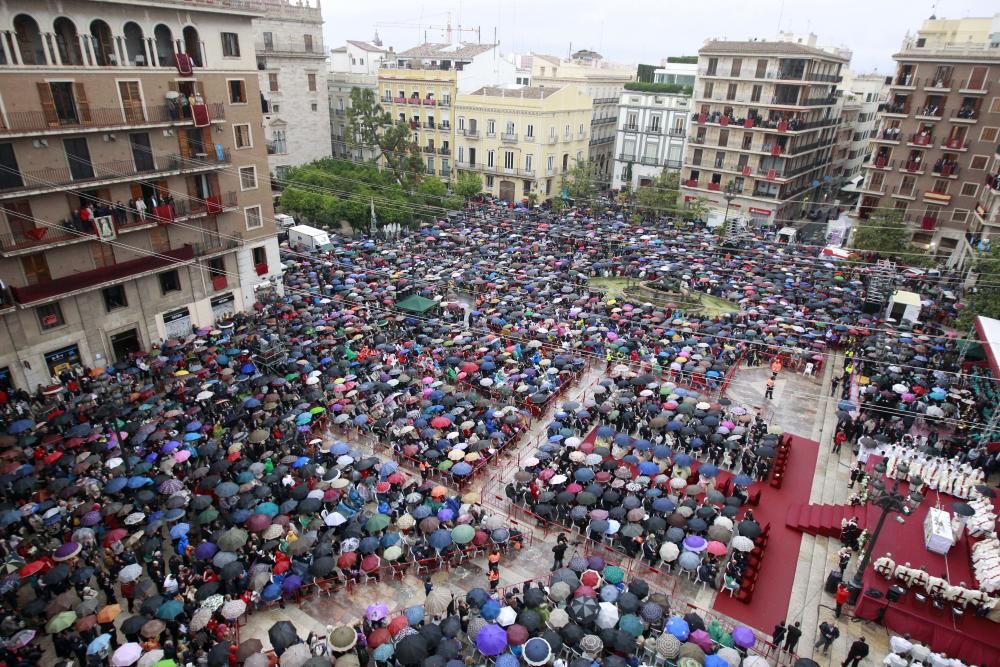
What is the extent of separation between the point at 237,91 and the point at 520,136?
114 ft

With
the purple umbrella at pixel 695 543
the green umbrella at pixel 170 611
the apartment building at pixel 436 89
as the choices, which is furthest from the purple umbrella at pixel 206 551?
the apartment building at pixel 436 89

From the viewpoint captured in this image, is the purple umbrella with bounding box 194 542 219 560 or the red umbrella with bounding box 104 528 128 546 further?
the red umbrella with bounding box 104 528 128 546

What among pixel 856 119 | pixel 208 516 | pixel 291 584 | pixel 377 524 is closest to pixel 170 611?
pixel 291 584

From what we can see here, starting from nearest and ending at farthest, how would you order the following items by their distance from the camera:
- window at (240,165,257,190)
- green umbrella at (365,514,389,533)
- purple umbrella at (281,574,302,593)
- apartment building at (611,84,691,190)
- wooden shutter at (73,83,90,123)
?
purple umbrella at (281,574,302,593) < green umbrella at (365,514,389,533) < wooden shutter at (73,83,90,123) < window at (240,165,257,190) < apartment building at (611,84,691,190)

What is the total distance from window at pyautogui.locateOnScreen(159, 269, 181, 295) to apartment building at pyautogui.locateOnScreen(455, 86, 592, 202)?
4003cm

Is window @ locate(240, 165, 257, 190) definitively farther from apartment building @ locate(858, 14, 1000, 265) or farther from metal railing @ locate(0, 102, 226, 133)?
apartment building @ locate(858, 14, 1000, 265)

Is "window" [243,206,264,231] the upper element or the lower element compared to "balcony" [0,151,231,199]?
lower

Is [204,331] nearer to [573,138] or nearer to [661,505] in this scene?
[661,505]

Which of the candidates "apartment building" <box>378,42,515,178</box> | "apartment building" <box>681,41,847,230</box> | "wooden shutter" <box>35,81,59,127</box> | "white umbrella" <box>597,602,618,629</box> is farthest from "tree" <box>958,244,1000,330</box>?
"apartment building" <box>378,42,515,178</box>

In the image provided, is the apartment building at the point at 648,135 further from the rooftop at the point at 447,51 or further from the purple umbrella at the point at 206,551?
the purple umbrella at the point at 206,551

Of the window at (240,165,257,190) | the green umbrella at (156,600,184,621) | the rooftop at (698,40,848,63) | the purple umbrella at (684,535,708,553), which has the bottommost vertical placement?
the green umbrella at (156,600,184,621)

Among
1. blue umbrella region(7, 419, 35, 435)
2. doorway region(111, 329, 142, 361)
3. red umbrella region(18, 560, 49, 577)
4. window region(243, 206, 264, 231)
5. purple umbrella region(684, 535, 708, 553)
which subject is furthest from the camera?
window region(243, 206, 264, 231)

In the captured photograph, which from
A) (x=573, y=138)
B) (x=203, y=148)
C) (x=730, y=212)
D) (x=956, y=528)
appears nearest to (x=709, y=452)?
(x=956, y=528)

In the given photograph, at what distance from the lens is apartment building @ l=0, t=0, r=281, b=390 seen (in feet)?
81.6
